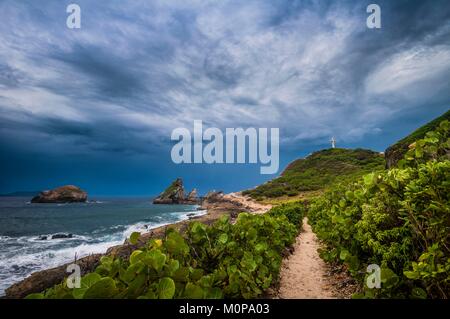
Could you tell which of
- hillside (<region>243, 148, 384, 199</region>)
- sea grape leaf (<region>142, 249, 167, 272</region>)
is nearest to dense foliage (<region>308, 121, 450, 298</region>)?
sea grape leaf (<region>142, 249, 167, 272</region>)

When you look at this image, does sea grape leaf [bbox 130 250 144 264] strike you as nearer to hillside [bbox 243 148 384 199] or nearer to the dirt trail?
the dirt trail

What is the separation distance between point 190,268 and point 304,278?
5.63 metres

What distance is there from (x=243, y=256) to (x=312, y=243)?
376 inches

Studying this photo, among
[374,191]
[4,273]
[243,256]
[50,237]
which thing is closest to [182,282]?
[243,256]

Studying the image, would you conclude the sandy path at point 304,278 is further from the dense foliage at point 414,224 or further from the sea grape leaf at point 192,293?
the sea grape leaf at point 192,293

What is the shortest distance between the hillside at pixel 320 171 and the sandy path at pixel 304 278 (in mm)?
45075

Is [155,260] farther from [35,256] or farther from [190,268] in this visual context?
[35,256]

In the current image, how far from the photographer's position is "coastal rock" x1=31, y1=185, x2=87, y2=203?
11725cm

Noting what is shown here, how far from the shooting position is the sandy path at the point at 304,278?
6.45m

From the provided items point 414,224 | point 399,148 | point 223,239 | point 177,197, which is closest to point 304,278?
point 223,239

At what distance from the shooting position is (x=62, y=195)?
119 metres

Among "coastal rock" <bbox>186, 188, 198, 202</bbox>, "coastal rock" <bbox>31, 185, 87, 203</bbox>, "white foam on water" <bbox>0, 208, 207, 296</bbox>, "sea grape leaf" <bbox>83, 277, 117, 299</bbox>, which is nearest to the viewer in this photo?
"sea grape leaf" <bbox>83, 277, 117, 299</bbox>

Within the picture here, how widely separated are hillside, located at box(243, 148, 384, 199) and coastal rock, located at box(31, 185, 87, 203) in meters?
82.2
